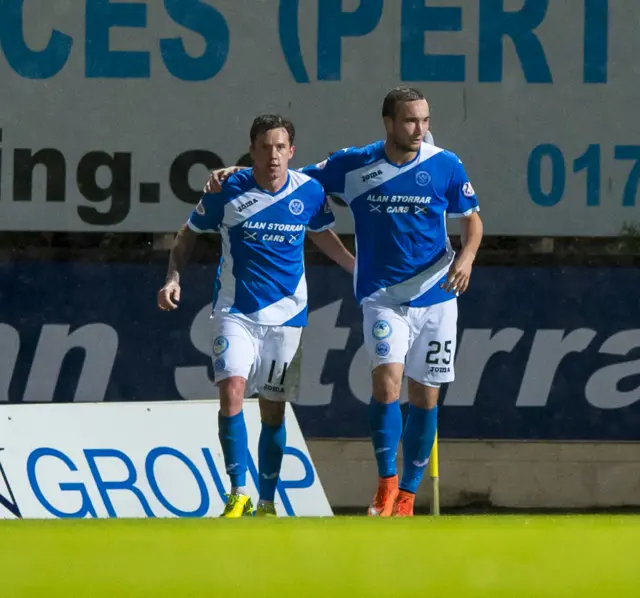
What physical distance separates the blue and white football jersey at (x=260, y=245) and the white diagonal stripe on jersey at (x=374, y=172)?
0.52ft

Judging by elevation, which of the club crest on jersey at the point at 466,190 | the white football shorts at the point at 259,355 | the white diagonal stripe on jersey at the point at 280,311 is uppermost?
the club crest on jersey at the point at 466,190

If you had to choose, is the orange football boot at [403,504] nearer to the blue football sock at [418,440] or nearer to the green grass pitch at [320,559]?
the blue football sock at [418,440]

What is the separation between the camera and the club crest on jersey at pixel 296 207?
236 inches

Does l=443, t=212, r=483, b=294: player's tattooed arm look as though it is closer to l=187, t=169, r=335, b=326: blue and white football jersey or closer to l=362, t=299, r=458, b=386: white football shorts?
l=362, t=299, r=458, b=386: white football shorts

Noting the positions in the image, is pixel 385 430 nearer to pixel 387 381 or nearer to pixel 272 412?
pixel 387 381

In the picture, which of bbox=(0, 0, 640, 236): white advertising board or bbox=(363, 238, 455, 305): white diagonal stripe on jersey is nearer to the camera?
bbox=(363, 238, 455, 305): white diagonal stripe on jersey

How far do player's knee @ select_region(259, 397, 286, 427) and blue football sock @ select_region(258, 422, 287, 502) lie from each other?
21 millimetres

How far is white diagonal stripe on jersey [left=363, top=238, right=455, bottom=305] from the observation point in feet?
19.6

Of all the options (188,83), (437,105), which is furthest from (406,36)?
(188,83)

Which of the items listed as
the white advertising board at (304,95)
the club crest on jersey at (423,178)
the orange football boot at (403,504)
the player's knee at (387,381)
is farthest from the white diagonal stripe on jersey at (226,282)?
the white advertising board at (304,95)

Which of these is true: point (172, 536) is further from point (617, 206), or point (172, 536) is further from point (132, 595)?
point (617, 206)

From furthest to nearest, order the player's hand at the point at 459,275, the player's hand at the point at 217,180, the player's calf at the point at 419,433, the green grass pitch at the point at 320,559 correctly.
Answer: the player's calf at the point at 419,433 → the player's hand at the point at 217,180 → the player's hand at the point at 459,275 → the green grass pitch at the point at 320,559

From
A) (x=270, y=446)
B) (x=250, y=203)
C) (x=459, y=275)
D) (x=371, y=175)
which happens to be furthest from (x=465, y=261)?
(x=270, y=446)

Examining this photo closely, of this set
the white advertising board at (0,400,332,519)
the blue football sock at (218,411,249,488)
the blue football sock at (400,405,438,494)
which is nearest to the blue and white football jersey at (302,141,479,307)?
the blue football sock at (400,405,438,494)
